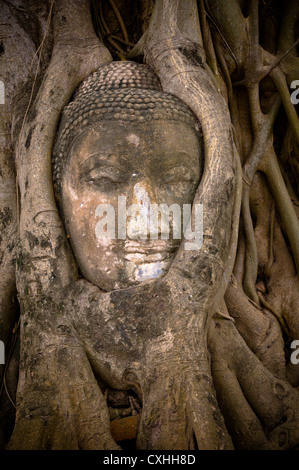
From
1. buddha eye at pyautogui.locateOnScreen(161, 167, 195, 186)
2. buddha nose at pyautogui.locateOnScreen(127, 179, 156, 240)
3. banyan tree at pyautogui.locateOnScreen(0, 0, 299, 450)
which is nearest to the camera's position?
banyan tree at pyautogui.locateOnScreen(0, 0, 299, 450)

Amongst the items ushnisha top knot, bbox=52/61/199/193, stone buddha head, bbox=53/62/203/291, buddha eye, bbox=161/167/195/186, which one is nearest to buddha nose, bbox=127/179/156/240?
stone buddha head, bbox=53/62/203/291

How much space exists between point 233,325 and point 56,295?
0.90 meters

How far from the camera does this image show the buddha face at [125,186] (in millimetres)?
1997

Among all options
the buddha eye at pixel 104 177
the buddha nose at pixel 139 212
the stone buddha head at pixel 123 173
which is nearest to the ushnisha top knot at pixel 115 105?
the stone buddha head at pixel 123 173

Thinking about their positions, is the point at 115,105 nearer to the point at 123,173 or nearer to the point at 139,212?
the point at 123,173

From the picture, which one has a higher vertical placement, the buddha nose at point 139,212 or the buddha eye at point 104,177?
the buddha eye at point 104,177

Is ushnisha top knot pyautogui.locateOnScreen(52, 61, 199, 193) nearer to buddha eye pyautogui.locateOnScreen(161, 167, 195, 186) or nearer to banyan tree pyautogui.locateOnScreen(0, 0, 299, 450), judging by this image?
banyan tree pyautogui.locateOnScreen(0, 0, 299, 450)

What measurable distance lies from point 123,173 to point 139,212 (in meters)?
0.20

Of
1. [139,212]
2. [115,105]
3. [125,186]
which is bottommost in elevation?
[139,212]

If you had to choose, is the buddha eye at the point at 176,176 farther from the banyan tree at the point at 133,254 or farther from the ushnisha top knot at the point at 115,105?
the ushnisha top knot at the point at 115,105

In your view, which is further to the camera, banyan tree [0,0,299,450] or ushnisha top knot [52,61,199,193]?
ushnisha top knot [52,61,199,193]

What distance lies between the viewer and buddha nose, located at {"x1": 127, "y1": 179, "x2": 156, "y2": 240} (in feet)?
6.45

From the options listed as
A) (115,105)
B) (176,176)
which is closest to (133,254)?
(176,176)

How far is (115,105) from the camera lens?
2.05 m
